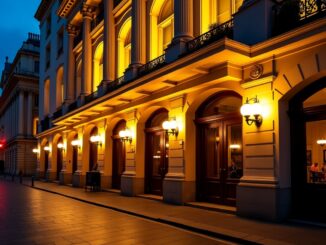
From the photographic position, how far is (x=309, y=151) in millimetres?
10047

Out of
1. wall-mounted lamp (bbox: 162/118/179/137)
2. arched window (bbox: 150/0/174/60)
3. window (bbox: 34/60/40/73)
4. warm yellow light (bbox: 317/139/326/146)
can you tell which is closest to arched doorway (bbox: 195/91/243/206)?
wall-mounted lamp (bbox: 162/118/179/137)

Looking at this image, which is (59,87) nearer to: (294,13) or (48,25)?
(48,25)

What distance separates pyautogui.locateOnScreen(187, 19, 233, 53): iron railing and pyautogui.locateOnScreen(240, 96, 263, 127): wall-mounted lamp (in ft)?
8.27

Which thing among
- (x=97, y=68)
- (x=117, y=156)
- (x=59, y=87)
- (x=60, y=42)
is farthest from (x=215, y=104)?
(x=60, y=42)

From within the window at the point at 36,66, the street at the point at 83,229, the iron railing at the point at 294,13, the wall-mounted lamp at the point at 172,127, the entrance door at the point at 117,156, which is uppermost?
the window at the point at 36,66

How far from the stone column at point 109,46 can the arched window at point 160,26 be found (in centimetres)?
380

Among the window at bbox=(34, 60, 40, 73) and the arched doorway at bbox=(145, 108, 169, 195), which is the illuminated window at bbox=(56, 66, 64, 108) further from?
the window at bbox=(34, 60, 40, 73)

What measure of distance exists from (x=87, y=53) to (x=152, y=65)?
Answer: 8.83m

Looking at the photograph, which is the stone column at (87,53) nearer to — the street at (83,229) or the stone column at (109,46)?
the stone column at (109,46)

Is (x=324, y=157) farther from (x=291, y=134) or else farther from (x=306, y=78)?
(x=306, y=78)

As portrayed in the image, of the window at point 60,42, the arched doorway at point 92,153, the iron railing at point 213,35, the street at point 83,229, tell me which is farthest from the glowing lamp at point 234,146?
the window at point 60,42

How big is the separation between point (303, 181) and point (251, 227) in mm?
2195

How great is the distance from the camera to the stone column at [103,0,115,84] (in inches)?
789

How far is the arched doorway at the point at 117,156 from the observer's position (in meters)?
19.4
